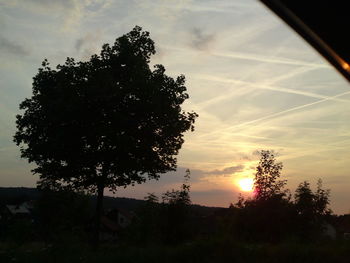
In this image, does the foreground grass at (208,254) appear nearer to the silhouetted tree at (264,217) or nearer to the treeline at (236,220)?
the treeline at (236,220)

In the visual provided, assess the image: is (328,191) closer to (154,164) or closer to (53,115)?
(154,164)

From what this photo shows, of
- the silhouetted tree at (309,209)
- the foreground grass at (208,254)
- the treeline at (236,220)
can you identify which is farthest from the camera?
the silhouetted tree at (309,209)

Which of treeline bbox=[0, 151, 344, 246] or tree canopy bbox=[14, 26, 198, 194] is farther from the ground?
tree canopy bbox=[14, 26, 198, 194]

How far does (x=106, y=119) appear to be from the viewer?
23250mm

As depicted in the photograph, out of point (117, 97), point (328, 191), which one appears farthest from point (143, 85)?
point (328, 191)

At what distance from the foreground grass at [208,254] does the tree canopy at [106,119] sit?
28.6ft

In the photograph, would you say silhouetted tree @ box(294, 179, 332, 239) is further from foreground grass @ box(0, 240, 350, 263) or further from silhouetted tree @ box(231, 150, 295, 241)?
foreground grass @ box(0, 240, 350, 263)

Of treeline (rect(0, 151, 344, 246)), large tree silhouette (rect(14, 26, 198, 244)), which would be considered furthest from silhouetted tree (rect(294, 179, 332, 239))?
large tree silhouette (rect(14, 26, 198, 244))

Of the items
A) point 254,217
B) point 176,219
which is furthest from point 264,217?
point 176,219

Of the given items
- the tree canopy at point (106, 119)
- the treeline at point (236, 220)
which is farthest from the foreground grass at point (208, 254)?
the tree canopy at point (106, 119)

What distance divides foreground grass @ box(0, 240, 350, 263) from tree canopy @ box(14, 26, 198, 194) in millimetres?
8730

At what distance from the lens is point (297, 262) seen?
13.3 meters

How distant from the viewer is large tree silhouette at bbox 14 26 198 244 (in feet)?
75.0

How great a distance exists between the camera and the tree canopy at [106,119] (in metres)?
22.9
